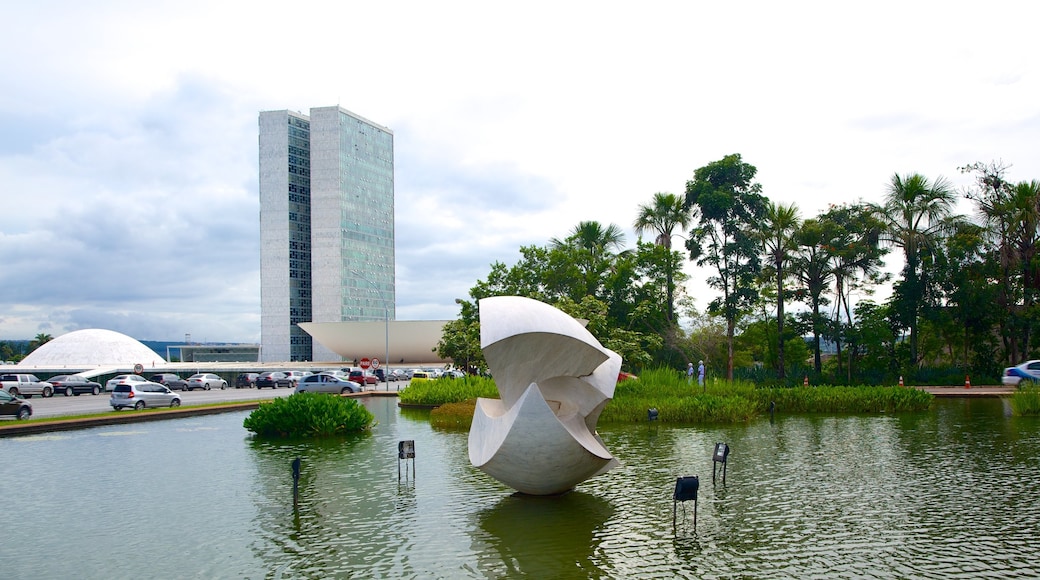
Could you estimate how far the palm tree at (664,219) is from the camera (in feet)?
157

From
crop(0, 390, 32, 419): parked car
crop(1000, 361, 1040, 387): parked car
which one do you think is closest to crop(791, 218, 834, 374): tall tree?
crop(1000, 361, 1040, 387): parked car

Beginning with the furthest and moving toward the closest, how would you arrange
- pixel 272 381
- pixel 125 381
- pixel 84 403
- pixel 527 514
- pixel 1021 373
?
pixel 272 381 < pixel 84 403 < pixel 125 381 < pixel 1021 373 < pixel 527 514

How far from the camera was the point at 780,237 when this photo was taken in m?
42.8

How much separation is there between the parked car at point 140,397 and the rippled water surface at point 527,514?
46.2ft

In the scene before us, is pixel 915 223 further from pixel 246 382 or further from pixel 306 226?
pixel 306 226

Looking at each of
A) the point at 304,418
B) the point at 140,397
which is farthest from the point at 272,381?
the point at 304,418

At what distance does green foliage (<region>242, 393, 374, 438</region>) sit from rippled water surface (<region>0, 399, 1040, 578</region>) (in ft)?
7.80

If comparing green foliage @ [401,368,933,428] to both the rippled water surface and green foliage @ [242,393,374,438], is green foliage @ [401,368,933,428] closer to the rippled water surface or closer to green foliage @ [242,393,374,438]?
green foliage @ [242,393,374,438]

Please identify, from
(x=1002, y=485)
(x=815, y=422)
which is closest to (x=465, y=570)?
(x=1002, y=485)

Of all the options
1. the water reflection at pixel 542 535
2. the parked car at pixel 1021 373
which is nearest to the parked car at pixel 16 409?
the water reflection at pixel 542 535

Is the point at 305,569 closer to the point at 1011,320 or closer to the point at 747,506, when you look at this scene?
the point at 747,506

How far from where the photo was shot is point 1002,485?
13.3 m

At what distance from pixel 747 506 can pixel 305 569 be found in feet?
22.9

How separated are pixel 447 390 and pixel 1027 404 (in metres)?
20.9
